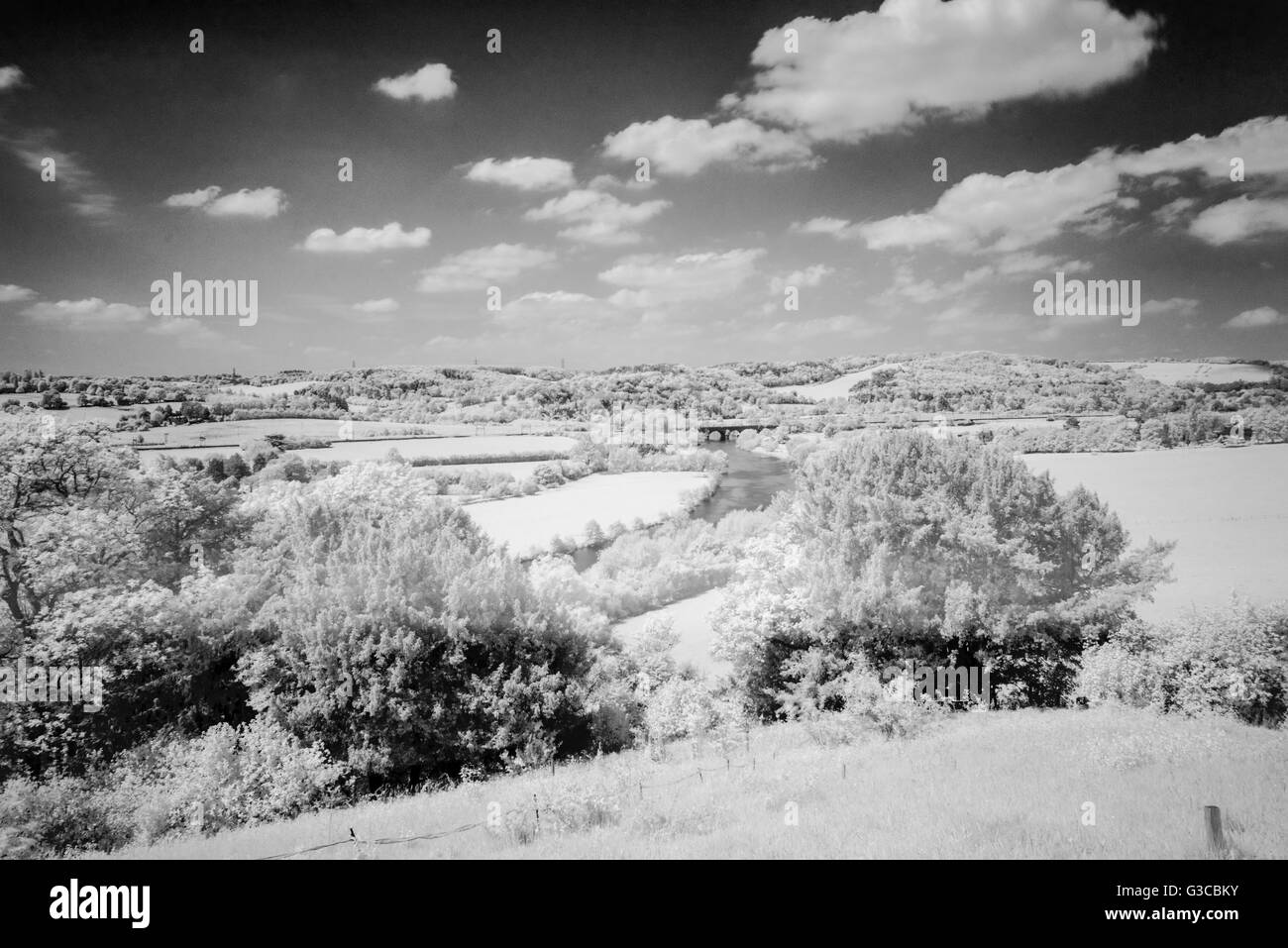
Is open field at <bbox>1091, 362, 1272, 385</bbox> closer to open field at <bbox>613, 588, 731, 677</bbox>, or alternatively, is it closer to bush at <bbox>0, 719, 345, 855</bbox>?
open field at <bbox>613, 588, 731, 677</bbox>

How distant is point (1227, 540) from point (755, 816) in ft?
24.6

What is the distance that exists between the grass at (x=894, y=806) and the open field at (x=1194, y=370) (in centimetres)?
434

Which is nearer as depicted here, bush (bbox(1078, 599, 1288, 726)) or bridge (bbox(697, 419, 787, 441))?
bush (bbox(1078, 599, 1288, 726))

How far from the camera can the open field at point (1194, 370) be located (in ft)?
25.5

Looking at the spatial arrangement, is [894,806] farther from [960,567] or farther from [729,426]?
[729,426]

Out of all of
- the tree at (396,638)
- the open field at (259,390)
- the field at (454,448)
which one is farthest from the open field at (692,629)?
the open field at (259,390)

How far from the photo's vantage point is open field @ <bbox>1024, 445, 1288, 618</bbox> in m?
7.52

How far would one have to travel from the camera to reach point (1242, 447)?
8195 mm

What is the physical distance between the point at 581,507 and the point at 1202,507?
860cm

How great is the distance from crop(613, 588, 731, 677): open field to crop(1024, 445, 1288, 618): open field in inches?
211

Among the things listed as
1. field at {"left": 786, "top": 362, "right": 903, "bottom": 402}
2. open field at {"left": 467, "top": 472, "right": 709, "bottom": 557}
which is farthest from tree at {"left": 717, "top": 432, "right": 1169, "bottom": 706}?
open field at {"left": 467, "top": 472, "right": 709, "bottom": 557}

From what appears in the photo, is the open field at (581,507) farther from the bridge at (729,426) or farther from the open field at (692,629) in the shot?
the open field at (692,629)
